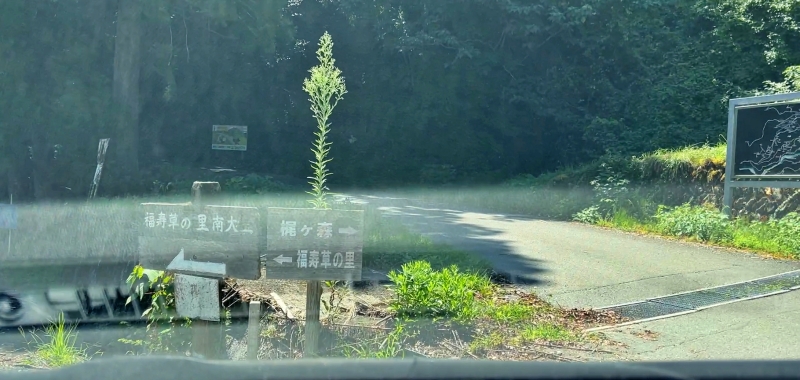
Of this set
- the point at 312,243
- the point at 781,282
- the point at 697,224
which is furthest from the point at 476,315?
the point at 697,224

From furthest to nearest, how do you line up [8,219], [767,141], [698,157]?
[698,157], [8,219], [767,141]

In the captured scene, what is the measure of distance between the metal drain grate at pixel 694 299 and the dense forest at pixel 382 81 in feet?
53.3

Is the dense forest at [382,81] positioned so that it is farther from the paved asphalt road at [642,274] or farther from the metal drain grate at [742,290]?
the metal drain grate at [742,290]

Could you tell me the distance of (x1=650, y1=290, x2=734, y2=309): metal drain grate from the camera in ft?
29.1

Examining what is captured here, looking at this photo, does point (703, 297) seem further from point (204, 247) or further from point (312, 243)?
point (204, 247)

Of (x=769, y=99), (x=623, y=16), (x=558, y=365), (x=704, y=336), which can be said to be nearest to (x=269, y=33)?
(x=623, y=16)

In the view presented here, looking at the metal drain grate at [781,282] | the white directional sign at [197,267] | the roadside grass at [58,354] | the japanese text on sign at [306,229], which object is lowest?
the roadside grass at [58,354]

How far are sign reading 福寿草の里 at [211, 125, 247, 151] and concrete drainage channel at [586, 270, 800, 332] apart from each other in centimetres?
2246

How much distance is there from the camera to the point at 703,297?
365 inches

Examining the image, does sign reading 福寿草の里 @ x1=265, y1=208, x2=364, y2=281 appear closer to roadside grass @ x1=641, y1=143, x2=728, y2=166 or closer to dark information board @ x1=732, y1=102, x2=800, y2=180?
dark information board @ x1=732, y1=102, x2=800, y2=180

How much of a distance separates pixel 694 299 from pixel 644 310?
88cm

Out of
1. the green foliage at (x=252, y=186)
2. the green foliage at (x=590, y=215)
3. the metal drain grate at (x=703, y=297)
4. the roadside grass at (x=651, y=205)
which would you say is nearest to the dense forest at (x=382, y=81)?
the green foliage at (x=252, y=186)

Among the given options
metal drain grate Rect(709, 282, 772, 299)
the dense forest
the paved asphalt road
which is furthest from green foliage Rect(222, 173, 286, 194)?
metal drain grate Rect(709, 282, 772, 299)

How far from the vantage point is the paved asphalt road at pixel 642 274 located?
725 cm
